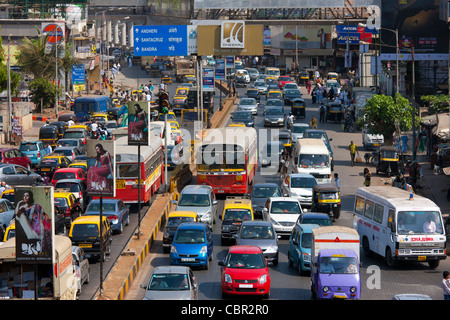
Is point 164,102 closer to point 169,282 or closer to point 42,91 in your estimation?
point 169,282

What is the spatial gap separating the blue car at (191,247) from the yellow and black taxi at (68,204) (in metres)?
6.58

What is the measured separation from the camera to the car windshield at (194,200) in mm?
33844

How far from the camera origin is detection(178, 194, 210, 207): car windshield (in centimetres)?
3384

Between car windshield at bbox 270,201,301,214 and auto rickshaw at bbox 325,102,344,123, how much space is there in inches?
1396

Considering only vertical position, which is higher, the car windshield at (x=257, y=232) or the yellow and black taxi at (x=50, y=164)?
the yellow and black taxi at (x=50, y=164)

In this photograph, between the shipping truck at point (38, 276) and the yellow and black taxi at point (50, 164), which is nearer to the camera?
the shipping truck at point (38, 276)

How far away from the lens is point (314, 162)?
4188 cm

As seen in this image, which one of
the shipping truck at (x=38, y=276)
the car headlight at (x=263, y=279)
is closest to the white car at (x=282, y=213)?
the car headlight at (x=263, y=279)

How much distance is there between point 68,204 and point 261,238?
8947 mm

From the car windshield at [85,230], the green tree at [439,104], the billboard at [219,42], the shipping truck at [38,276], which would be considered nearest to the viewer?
the shipping truck at [38,276]

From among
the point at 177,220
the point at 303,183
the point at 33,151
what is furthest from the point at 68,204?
the point at 33,151

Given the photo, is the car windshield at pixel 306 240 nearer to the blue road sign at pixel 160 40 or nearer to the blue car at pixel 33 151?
the blue car at pixel 33 151
